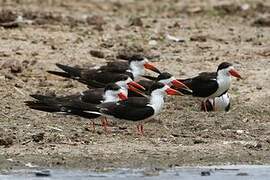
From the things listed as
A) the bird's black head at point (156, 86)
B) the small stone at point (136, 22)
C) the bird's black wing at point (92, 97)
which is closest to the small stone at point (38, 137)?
the bird's black wing at point (92, 97)

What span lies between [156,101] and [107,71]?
76.9 inches

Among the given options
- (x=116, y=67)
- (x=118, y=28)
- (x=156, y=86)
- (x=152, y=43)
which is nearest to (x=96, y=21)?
(x=118, y=28)

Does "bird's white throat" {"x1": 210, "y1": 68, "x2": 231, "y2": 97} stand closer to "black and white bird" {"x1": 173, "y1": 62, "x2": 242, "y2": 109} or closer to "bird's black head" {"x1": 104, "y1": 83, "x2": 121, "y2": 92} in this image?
"black and white bird" {"x1": 173, "y1": 62, "x2": 242, "y2": 109}

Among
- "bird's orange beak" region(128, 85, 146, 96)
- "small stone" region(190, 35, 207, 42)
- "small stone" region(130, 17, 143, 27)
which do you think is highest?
"small stone" region(130, 17, 143, 27)

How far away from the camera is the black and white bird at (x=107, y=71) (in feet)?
51.0

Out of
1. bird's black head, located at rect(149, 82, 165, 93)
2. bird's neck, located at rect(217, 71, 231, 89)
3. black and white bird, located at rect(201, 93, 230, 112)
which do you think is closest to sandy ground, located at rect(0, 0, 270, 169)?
black and white bird, located at rect(201, 93, 230, 112)

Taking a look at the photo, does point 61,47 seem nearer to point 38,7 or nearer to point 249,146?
point 38,7

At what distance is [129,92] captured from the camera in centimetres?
1524

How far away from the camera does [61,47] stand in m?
18.1

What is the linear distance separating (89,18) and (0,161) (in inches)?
331

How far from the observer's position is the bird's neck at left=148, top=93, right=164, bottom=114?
13.8 meters

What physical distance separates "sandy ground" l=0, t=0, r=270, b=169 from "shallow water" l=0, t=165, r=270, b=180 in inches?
8.1

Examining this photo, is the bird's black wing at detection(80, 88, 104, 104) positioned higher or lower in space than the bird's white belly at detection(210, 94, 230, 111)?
higher

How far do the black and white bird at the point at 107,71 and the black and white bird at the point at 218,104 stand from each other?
1.09 m
